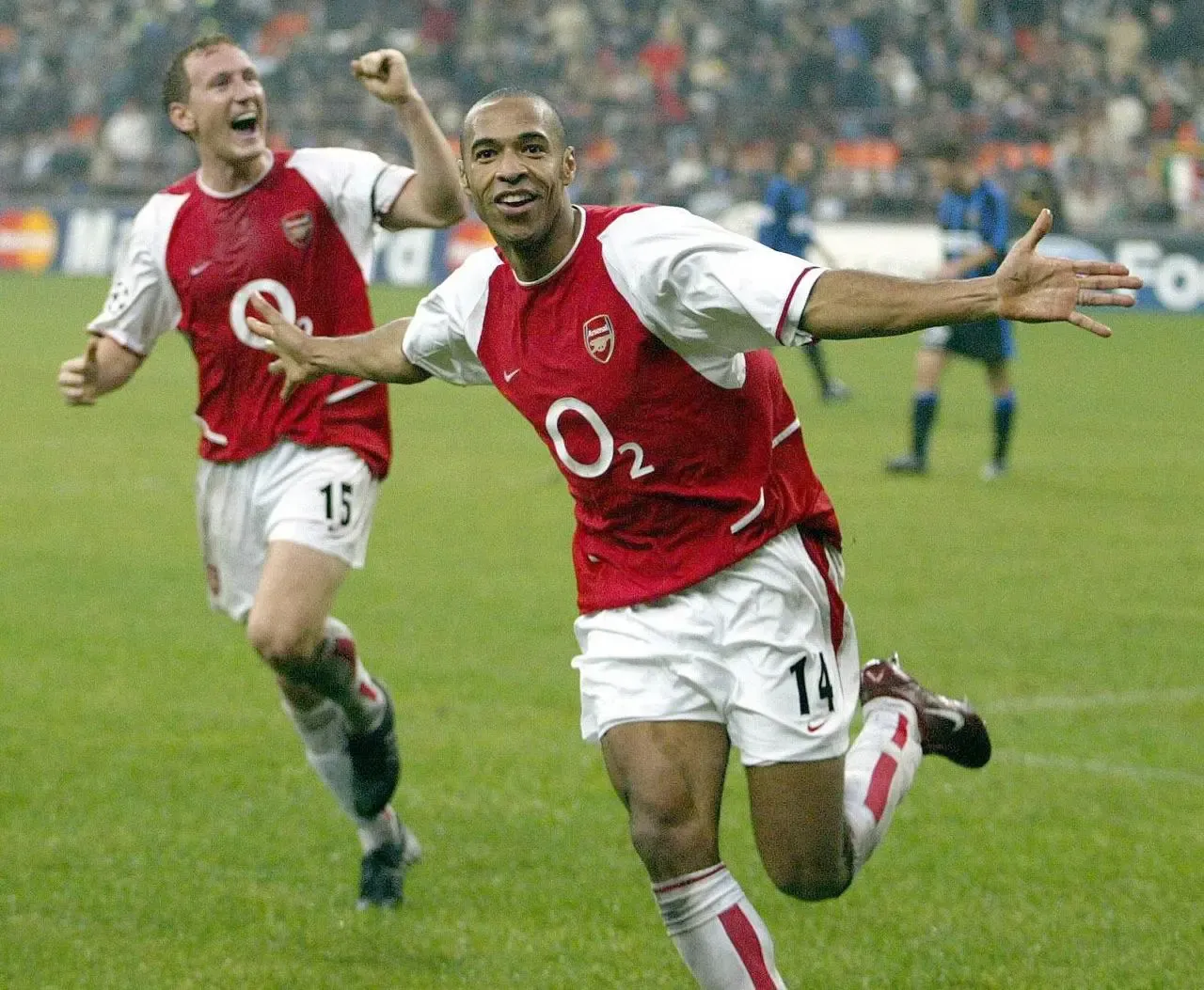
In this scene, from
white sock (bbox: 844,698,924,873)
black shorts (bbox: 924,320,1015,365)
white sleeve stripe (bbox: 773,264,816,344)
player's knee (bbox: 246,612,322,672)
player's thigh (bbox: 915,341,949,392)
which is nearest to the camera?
white sleeve stripe (bbox: 773,264,816,344)

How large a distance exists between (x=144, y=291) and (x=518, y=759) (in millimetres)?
2176

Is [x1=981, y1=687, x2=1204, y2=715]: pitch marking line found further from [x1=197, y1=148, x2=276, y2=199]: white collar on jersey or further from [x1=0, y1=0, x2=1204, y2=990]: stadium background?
[x1=197, y1=148, x2=276, y2=199]: white collar on jersey

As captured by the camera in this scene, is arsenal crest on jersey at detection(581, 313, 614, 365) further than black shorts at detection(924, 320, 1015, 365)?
No

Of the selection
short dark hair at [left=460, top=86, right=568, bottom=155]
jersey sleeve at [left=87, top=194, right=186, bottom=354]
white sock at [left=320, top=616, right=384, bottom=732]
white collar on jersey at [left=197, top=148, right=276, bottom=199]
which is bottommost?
white sock at [left=320, top=616, right=384, bottom=732]

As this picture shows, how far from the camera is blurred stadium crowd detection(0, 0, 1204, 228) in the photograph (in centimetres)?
2872

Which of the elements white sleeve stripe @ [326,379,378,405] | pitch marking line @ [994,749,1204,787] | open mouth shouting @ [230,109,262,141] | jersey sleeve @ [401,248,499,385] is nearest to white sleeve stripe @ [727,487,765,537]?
jersey sleeve @ [401,248,499,385]

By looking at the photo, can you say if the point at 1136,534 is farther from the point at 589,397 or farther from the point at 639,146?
the point at 639,146

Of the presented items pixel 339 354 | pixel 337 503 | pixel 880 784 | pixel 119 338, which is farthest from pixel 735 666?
pixel 119 338

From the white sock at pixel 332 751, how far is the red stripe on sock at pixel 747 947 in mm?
1923

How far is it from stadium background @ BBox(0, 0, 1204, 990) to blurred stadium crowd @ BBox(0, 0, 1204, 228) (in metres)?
2.41

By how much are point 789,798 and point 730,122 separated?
27.8 metres

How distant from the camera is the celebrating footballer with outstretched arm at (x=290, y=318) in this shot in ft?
19.8

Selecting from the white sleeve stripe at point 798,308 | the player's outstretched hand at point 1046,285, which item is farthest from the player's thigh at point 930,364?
the player's outstretched hand at point 1046,285

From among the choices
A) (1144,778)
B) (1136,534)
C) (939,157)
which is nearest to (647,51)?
(939,157)
